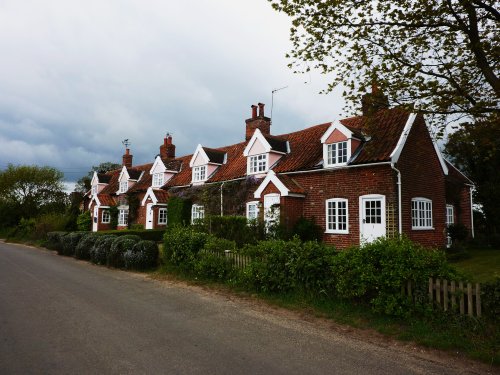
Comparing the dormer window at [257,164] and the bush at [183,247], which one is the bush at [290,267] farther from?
the dormer window at [257,164]

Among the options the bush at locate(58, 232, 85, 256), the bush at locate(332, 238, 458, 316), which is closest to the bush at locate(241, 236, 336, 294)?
the bush at locate(332, 238, 458, 316)

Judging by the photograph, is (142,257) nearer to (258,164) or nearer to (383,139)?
(258,164)

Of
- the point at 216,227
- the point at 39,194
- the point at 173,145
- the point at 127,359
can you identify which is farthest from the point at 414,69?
the point at 39,194

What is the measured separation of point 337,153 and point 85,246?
1321cm

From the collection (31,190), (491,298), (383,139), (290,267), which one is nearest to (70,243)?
(290,267)

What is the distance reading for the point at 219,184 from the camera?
2556 centimetres

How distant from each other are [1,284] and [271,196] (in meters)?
12.5

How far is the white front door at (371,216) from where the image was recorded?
664 inches

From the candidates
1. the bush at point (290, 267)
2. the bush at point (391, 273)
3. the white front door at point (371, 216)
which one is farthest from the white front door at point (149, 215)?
the bush at point (391, 273)

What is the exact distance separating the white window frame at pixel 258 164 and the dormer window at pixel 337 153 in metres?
4.54

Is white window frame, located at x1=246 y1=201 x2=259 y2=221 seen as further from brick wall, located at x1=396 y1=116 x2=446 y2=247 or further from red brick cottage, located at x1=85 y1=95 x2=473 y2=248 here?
brick wall, located at x1=396 y1=116 x2=446 y2=247

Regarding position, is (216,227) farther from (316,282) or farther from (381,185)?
(316,282)

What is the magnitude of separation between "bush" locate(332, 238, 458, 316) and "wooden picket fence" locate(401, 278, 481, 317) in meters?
0.15

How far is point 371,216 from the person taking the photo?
1731 centimetres
